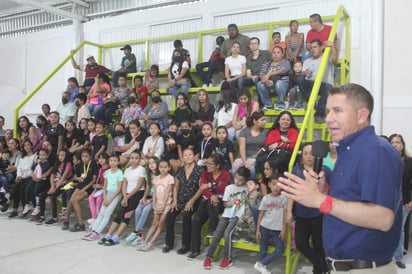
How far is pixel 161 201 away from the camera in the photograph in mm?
4957

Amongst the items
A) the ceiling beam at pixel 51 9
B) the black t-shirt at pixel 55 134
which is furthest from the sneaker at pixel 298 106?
the ceiling beam at pixel 51 9

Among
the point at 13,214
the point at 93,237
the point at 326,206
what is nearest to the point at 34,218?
the point at 13,214

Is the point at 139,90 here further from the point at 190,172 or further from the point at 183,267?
the point at 183,267

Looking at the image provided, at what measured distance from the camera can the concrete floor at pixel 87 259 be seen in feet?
13.3

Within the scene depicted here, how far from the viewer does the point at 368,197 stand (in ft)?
4.76

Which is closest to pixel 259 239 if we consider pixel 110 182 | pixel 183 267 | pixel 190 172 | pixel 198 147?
pixel 183 267

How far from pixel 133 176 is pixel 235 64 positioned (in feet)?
7.64

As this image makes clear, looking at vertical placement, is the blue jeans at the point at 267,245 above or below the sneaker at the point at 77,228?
above

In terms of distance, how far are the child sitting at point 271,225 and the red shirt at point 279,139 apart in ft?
1.87

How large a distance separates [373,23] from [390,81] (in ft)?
2.85

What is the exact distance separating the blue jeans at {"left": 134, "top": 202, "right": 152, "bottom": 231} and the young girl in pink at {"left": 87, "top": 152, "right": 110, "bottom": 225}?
81 cm

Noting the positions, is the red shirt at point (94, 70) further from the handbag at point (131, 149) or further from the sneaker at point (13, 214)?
the sneaker at point (13, 214)

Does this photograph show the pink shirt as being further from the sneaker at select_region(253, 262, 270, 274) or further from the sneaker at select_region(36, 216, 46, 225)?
the sneaker at select_region(253, 262, 270, 274)

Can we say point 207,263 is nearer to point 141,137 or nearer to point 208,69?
point 141,137
